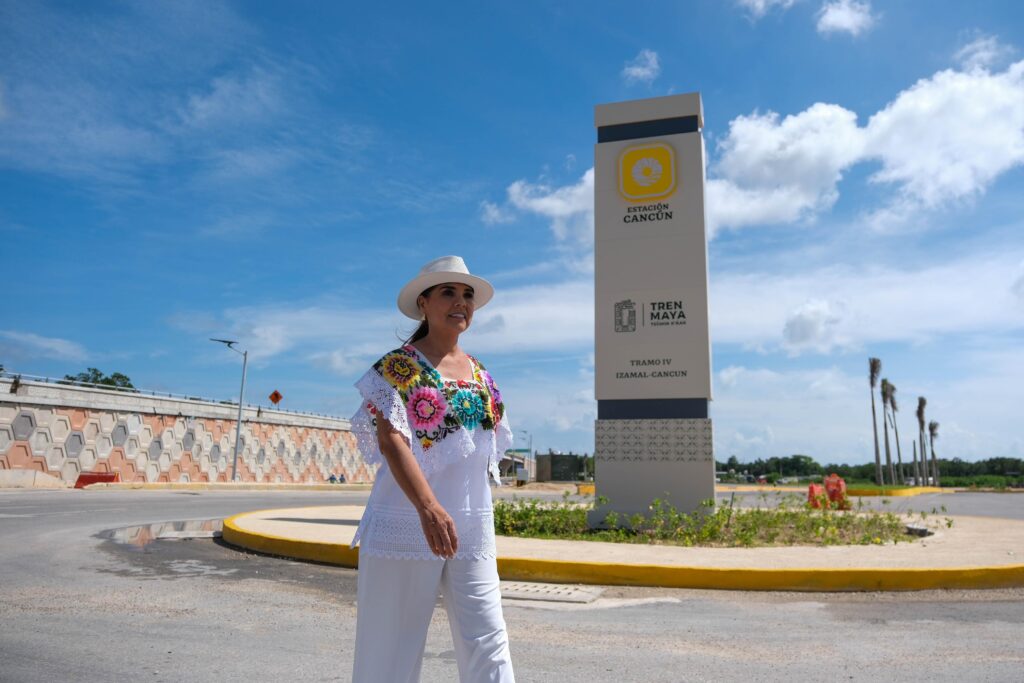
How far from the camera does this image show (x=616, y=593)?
692 centimetres

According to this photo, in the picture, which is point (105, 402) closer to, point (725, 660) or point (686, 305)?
point (686, 305)

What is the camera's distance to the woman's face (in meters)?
2.96

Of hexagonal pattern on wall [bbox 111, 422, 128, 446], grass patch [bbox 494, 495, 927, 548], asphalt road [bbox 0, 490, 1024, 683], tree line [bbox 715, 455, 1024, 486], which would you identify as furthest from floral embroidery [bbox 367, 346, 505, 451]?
tree line [bbox 715, 455, 1024, 486]

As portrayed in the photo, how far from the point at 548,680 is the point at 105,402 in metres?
35.4

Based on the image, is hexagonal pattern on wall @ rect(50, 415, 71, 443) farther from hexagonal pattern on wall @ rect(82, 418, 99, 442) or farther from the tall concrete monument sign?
the tall concrete monument sign

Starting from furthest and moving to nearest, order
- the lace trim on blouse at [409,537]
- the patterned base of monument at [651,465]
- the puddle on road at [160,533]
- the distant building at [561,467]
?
1. the distant building at [561,467]
2. the patterned base of monument at [651,465]
3. the puddle on road at [160,533]
4. the lace trim on blouse at [409,537]

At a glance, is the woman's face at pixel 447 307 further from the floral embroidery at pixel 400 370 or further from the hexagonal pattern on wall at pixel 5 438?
the hexagonal pattern on wall at pixel 5 438

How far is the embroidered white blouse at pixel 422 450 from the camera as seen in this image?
8.80 ft

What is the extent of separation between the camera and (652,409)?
1172cm

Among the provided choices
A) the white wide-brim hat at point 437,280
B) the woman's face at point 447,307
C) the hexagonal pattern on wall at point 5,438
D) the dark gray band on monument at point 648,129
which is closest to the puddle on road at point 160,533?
the white wide-brim hat at point 437,280

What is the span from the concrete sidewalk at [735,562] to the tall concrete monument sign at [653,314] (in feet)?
7.90

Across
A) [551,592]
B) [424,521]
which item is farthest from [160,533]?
[424,521]

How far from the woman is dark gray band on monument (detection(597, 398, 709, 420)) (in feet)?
29.8

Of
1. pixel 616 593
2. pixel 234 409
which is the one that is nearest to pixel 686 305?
pixel 616 593
